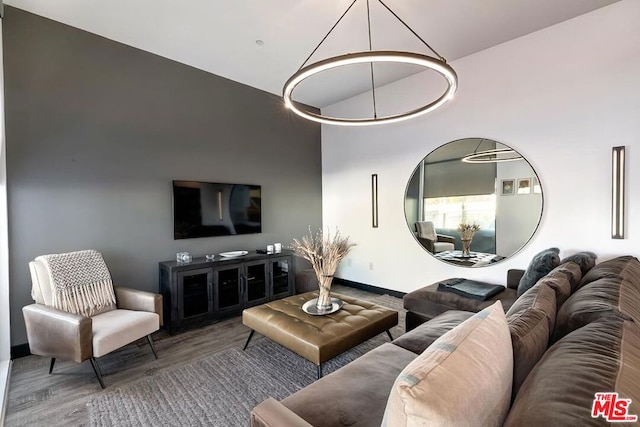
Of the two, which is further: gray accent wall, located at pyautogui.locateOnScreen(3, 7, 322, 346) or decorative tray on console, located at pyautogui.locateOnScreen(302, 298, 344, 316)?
gray accent wall, located at pyautogui.locateOnScreen(3, 7, 322, 346)

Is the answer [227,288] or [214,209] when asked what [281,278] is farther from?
[214,209]

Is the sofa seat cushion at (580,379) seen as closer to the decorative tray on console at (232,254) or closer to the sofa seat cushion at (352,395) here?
the sofa seat cushion at (352,395)

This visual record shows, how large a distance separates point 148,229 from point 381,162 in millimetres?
3353

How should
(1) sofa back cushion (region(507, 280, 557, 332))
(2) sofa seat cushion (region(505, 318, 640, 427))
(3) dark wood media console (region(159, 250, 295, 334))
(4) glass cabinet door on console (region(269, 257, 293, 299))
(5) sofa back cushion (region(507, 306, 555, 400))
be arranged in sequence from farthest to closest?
(4) glass cabinet door on console (region(269, 257, 293, 299)) < (3) dark wood media console (region(159, 250, 295, 334)) < (1) sofa back cushion (region(507, 280, 557, 332)) < (5) sofa back cushion (region(507, 306, 555, 400)) < (2) sofa seat cushion (region(505, 318, 640, 427))

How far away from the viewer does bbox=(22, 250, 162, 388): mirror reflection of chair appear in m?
2.16

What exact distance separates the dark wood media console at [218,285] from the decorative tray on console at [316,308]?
1.32 meters

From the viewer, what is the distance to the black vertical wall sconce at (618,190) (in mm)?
2682

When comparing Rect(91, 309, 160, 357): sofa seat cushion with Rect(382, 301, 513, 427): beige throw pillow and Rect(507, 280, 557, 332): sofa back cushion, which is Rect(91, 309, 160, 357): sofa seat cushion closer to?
Rect(382, 301, 513, 427): beige throw pillow

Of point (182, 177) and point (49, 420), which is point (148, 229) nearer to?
point (182, 177)

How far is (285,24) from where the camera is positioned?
2.96 meters

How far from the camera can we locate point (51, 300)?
95.8 inches

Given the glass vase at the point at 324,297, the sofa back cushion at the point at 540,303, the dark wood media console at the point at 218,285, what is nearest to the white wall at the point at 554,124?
the dark wood media console at the point at 218,285

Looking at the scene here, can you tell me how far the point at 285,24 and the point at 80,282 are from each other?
123 inches

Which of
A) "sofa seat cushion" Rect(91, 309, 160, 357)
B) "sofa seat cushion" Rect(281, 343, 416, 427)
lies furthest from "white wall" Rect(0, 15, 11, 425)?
"sofa seat cushion" Rect(281, 343, 416, 427)
